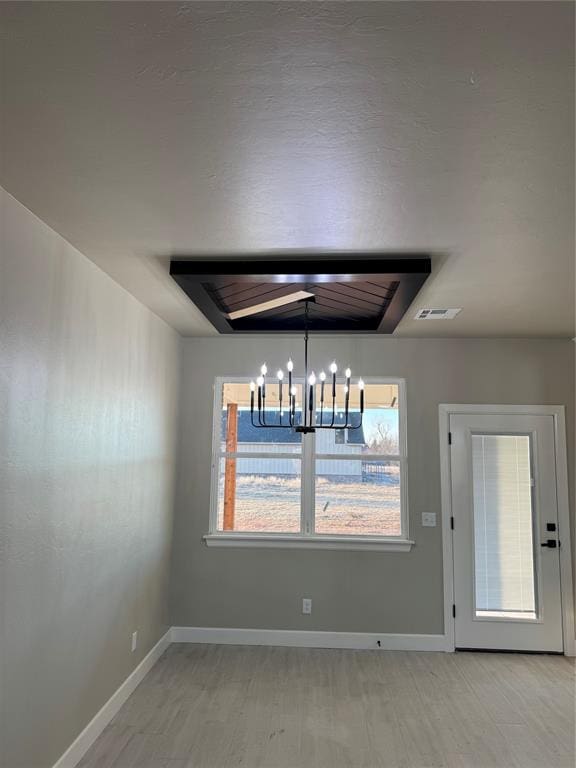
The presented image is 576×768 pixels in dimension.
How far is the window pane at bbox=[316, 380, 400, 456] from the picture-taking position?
4.39 metres

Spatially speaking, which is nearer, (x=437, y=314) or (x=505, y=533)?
(x=437, y=314)

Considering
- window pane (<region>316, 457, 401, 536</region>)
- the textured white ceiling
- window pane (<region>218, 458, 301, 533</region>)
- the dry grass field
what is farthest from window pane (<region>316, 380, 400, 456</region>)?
the textured white ceiling

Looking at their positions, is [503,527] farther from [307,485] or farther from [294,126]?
[294,126]

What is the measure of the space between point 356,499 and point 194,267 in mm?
2634

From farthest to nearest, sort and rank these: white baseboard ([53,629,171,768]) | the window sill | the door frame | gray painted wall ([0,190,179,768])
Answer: the window sill, the door frame, white baseboard ([53,629,171,768]), gray painted wall ([0,190,179,768])

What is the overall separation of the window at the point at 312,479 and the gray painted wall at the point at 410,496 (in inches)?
4.1

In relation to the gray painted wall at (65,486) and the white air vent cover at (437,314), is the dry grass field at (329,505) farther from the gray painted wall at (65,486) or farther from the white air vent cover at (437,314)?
the white air vent cover at (437,314)

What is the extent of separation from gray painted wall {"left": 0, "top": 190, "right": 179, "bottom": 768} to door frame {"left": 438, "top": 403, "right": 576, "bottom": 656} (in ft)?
8.06

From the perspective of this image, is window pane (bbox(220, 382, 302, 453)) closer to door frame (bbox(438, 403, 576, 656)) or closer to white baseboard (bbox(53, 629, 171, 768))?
door frame (bbox(438, 403, 576, 656))

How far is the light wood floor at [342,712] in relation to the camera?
2641mm

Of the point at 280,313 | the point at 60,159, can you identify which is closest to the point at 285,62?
the point at 60,159

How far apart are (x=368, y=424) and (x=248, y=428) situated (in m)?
1.08

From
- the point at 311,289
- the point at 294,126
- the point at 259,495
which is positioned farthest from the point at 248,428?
the point at 294,126

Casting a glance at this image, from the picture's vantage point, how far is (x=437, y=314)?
143 inches
